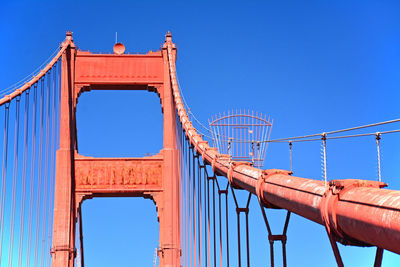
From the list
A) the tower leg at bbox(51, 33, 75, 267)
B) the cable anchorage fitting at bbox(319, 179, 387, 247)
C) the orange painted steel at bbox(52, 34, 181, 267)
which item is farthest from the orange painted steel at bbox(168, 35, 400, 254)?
the tower leg at bbox(51, 33, 75, 267)

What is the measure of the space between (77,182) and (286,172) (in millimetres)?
18507

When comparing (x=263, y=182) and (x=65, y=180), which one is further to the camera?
(x=65, y=180)

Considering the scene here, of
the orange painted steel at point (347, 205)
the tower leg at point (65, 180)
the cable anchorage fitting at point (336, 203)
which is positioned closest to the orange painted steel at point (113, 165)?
the tower leg at point (65, 180)

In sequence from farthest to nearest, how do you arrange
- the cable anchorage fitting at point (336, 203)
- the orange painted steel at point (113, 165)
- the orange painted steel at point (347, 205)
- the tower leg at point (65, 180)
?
the orange painted steel at point (113, 165) → the tower leg at point (65, 180) → the cable anchorage fitting at point (336, 203) → the orange painted steel at point (347, 205)

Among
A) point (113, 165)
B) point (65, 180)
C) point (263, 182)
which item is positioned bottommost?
point (263, 182)

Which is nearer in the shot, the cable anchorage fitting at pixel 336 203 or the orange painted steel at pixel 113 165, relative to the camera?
the cable anchorage fitting at pixel 336 203

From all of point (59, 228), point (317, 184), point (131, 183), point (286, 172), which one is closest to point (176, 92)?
point (131, 183)

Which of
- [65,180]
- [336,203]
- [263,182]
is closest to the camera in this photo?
[336,203]

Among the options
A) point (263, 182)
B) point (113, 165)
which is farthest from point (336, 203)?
point (113, 165)

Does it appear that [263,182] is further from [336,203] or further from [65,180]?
[65,180]

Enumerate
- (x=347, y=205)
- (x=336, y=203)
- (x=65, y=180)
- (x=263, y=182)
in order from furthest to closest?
Answer: (x=65, y=180), (x=263, y=182), (x=336, y=203), (x=347, y=205)

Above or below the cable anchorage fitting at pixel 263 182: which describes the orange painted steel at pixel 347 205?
below

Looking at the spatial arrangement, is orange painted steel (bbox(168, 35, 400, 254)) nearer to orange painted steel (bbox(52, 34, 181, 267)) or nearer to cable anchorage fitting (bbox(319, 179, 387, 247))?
cable anchorage fitting (bbox(319, 179, 387, 247))

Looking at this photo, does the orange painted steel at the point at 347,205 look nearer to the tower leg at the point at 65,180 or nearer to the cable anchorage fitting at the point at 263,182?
the cable anchorage fitting at the point at 263,182
